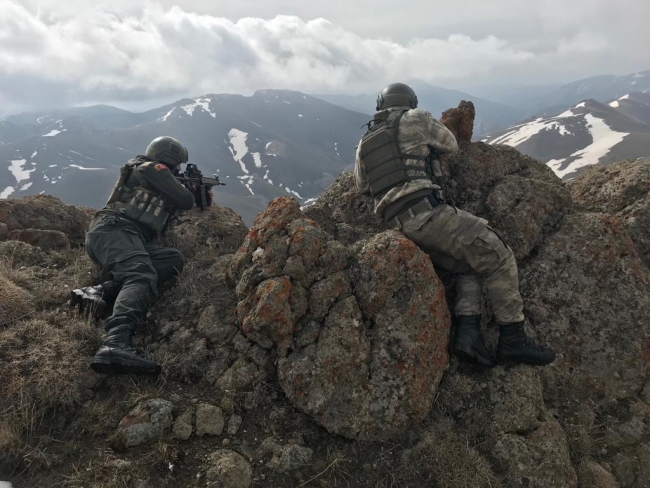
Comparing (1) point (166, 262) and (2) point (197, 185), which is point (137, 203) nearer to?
(1) point (166, 262)

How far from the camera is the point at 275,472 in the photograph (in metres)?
4.50

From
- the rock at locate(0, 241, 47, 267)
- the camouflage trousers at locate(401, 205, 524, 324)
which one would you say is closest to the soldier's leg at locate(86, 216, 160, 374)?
the rock at locate(0, 241, 47, 267)

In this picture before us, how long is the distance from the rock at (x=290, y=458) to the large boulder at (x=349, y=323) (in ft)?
1.45

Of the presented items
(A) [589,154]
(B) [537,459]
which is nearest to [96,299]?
(B) [537,459]

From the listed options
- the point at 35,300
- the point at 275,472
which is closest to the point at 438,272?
the point at 275,472

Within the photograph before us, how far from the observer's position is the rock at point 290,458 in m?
4.54

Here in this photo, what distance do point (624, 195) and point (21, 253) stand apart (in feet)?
42.5

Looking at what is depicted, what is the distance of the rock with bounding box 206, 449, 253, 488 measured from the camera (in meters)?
4.25

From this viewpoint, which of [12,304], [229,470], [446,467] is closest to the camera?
[229,470]

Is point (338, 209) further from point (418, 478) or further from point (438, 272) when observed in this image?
point (418, 478)

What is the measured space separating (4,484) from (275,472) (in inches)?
116

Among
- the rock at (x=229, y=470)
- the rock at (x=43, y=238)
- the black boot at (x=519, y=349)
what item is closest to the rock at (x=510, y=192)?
the black boot at (x=519, y=349)

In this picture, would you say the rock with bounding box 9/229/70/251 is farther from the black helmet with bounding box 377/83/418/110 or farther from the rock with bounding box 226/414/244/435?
the black helmet with bounding box 377/83/418/110

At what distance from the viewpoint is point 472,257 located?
612 cm
